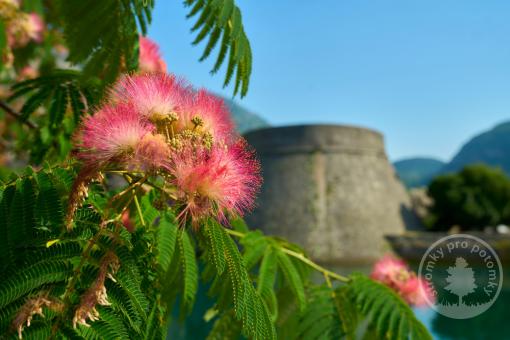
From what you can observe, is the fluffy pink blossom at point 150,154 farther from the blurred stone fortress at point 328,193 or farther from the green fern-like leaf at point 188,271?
the blurred stone fortress at point 328,193

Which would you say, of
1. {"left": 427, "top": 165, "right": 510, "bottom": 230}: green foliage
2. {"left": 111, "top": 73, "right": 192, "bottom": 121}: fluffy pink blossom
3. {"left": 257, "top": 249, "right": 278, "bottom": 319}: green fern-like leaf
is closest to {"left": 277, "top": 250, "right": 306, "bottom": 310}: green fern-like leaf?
{"left": 257, "top": 249, "right": 278, "bottom": 319}: green fern-like leaf

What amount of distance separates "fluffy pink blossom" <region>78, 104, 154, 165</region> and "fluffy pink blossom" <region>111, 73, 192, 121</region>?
3 cm

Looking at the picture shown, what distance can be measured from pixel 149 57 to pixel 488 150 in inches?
6759

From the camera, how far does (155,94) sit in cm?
79

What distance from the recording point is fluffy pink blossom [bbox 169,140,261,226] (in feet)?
2.34

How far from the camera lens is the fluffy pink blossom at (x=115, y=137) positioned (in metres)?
0.74

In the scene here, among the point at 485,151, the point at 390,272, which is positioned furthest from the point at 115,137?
the point at 485,151

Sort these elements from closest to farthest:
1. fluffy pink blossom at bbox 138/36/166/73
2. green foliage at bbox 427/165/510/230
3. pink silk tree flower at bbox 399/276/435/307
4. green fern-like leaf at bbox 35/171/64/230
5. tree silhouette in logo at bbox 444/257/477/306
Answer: green fern-like leaf at bbox 35/171/64/230 → fluffy pink blossom at bbox 138/36/166/73 → pink silk tree flower at bbox 399/276/435/307 → tree silhouette in logo at bbox 444/257/477/306 → green foliage at bbox 427/165/510/230

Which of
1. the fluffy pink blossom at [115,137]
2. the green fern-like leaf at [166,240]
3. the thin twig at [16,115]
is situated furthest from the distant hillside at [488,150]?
the fluffy pink blossom at [115,137]

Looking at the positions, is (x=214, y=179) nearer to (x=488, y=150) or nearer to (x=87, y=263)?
(x=87, y=263)

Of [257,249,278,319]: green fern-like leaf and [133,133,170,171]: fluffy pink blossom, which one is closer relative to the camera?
[133,133,170,171]: fluffy pink blossom

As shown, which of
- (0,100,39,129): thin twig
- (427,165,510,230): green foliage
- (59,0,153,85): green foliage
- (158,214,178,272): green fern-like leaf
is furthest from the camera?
(427,165,510,230): green foliage

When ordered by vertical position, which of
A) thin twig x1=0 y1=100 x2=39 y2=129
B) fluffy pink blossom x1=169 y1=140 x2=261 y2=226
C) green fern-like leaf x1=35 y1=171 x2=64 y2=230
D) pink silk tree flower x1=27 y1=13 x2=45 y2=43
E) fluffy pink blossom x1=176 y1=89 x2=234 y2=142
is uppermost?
pink silk tree flower x1=27 y1=13 x2=45 y2=43

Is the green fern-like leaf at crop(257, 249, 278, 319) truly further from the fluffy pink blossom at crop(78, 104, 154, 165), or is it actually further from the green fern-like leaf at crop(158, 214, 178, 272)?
the fluffy pink blossom at crop(78, 104, 154, 165)
